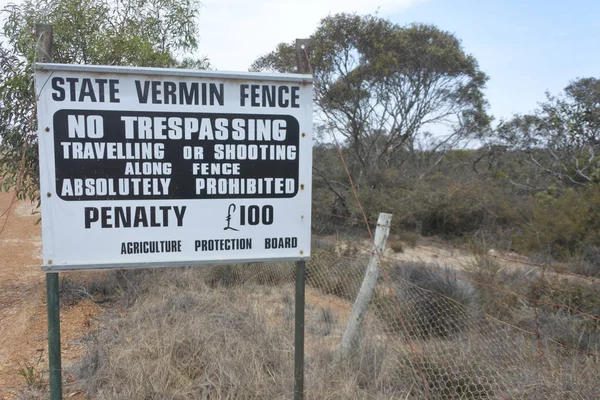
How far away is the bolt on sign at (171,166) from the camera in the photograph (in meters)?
2.35

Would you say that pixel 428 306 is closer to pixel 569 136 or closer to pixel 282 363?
pixel 282 363

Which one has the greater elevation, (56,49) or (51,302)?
(56,49)

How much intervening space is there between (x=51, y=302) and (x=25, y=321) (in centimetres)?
274

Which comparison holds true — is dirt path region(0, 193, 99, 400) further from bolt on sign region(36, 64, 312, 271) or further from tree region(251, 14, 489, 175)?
tree region(251, 14, 489, 175)

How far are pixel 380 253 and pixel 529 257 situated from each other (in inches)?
254

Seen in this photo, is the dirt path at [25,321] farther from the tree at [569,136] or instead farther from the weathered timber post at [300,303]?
the tree at [569,136]

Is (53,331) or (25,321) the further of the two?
(25,321)

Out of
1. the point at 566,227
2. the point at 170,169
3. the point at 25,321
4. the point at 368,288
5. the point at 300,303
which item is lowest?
the point at 25,321

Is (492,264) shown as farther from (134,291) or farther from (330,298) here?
(134,291)

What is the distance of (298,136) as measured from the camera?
264 cm

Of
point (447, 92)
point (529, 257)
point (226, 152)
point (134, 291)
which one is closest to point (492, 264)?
point (529, 257)

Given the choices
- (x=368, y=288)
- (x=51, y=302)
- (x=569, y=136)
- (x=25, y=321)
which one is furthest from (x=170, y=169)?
(x=569, y=136)

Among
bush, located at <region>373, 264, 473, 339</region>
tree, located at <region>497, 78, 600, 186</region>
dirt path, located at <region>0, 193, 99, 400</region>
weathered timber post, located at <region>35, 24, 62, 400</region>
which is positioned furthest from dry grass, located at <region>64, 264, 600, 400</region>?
tree, located at <region>497, 78, 600, 186</region>

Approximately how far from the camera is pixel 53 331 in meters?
2.44
